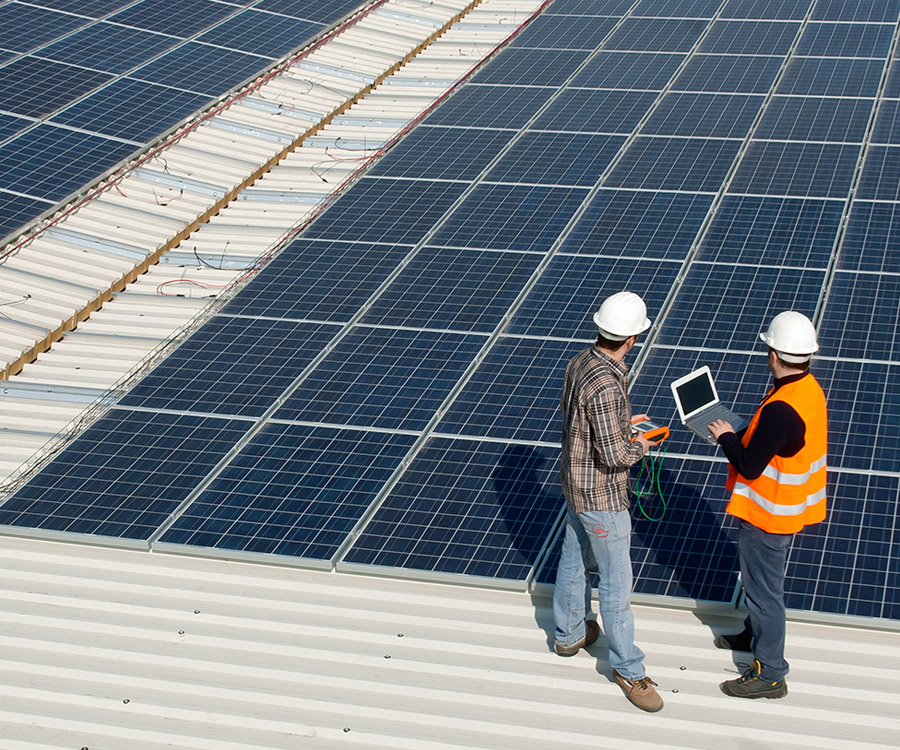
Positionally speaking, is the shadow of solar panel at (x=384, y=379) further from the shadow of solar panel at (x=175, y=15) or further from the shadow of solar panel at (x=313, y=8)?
the shadow of solar panel at (x=313, y=8)

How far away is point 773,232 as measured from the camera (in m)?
14.6

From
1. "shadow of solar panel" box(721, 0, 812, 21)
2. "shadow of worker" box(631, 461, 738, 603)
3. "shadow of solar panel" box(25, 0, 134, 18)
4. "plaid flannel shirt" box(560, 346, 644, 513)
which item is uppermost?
"plaid flannel shirt" box(560, 346, 644, 513)

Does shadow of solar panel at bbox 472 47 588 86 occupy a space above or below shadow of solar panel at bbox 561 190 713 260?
below

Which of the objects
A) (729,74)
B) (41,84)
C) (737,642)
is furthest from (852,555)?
(41,84)

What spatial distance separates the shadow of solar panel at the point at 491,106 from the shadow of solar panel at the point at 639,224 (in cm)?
379

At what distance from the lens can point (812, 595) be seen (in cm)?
924

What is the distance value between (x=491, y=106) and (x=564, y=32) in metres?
4.60

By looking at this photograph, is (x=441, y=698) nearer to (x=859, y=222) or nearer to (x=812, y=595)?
(x=812, y=595)

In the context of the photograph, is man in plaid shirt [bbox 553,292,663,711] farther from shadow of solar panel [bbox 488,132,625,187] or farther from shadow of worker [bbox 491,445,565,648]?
shadow of solar panel [bbox 488,132,625,187]

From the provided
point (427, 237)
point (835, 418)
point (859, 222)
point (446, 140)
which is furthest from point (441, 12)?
point (835, 418)

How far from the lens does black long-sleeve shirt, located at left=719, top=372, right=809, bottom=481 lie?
786cm

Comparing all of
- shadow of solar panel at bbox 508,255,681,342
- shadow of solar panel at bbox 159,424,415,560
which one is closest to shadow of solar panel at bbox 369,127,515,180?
shadow of solar panel at bbox 508,255,681,342

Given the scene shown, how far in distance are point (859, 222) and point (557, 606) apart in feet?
27.2

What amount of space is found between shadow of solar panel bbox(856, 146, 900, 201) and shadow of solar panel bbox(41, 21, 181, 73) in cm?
1441
